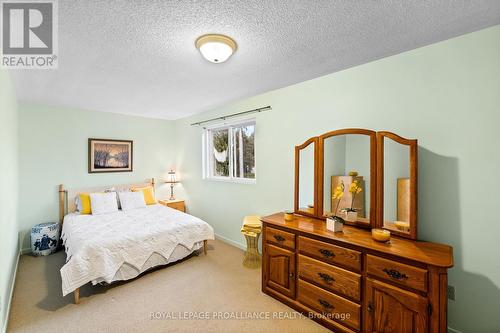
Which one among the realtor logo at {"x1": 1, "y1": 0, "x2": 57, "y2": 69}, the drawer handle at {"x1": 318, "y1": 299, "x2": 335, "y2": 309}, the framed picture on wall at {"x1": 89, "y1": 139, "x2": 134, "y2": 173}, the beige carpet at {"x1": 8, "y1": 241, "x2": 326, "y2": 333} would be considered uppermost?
the realtor logo at {"x1": 1, "y1": 0, "x2": 57, "y2": 69}

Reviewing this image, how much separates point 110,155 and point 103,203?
1.02 meters

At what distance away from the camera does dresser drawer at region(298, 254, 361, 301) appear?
1703 millimetres

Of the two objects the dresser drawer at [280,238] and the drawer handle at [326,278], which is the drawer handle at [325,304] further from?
the dresser drawer at [280,238]

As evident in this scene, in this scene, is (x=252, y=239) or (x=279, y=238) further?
(x=252, y=239)

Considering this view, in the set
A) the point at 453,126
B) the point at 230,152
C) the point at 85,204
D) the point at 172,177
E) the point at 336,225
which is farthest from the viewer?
the point at 172,177

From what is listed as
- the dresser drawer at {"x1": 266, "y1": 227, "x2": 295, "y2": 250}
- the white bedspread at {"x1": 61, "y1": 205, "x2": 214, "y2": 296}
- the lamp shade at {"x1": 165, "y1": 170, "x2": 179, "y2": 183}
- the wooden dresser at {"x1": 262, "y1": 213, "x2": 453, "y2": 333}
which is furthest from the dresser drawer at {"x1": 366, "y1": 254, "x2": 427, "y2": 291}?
the lamp shade at {"x1": 165, "y1": 170, "x2": 179, "y2": 183}

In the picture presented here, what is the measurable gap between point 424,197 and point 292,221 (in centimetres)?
116

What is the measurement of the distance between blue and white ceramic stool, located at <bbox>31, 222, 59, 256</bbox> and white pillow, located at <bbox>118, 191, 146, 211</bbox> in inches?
38.2

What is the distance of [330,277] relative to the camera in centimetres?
183

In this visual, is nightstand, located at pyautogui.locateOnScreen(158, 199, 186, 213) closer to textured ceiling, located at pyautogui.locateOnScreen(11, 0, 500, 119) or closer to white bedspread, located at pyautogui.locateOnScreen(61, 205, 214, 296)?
white bedspread, located at pyautogui.locateOnScreen(61, 205, 214, 296)

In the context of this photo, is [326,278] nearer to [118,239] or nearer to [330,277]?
[330,277]

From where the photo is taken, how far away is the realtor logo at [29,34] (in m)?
1.36

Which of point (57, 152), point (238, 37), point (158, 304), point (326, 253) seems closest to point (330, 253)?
point (326, 253)

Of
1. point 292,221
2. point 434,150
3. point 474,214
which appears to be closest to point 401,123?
point 434,150
